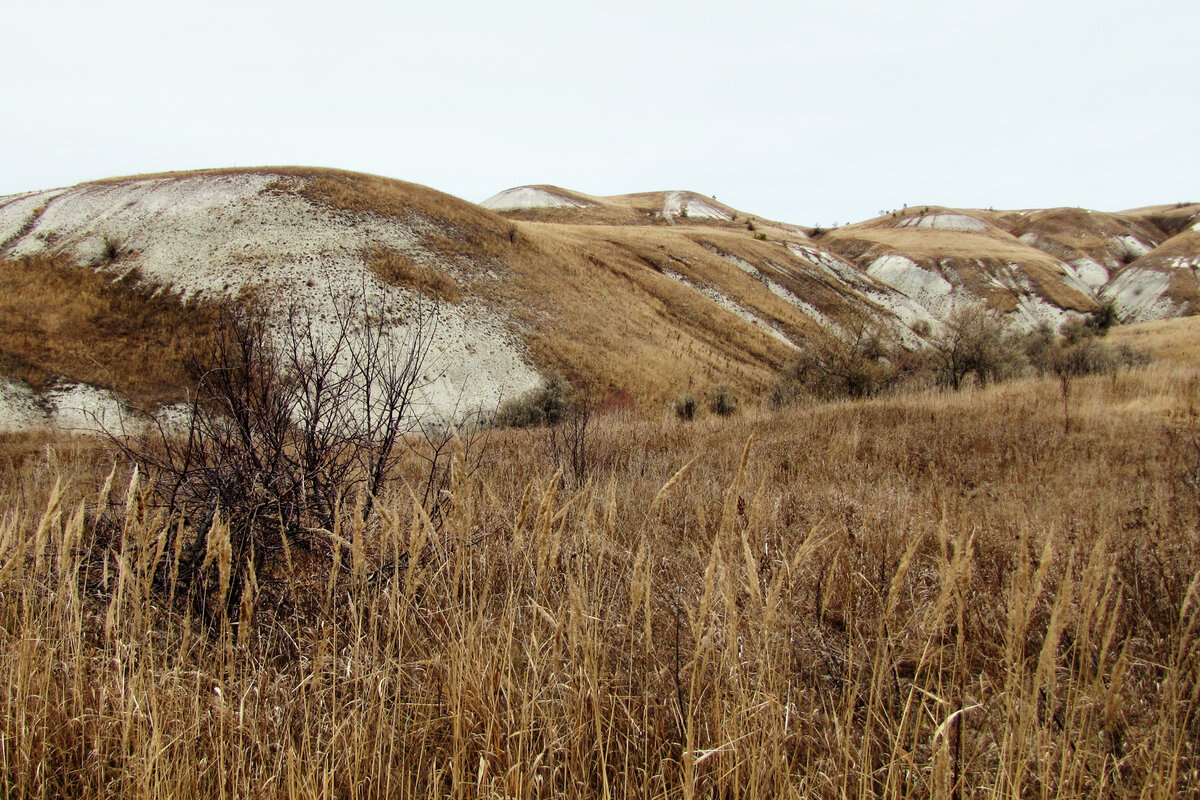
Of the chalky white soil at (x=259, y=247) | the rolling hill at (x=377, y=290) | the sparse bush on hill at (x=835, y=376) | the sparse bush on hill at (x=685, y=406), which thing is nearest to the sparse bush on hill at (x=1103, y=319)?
the rolling hill at (x=377, y=290)

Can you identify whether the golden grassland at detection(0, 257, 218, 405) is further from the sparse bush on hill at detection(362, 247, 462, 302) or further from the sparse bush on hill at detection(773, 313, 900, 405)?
the sparse bush on hill at detection(773, 313, 900, 405)

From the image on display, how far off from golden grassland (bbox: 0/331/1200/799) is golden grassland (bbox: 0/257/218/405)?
57.1ft

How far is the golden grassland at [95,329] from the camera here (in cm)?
1747

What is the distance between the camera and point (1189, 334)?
82.8 feet

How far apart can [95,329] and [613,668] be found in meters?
24.3

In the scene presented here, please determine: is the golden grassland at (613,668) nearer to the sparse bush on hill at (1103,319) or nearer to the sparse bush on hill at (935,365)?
the sparse bush on hill at (935,365)

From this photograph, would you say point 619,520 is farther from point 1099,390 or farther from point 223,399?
point 1099,390

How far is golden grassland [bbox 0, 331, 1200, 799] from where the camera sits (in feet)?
4.80

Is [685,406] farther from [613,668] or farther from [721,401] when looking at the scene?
[613,668]

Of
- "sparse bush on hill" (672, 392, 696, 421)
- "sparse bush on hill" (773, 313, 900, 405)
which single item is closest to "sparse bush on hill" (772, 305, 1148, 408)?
"sparse bush on hill" (773, 313, 900, 405)

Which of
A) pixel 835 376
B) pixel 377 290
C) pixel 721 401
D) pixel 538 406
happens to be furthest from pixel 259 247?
pixel 835 376

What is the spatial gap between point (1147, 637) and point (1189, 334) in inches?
1298

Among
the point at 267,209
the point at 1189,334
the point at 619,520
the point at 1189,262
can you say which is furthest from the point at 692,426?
the point at 1189,262

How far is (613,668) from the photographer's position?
2.13 m
